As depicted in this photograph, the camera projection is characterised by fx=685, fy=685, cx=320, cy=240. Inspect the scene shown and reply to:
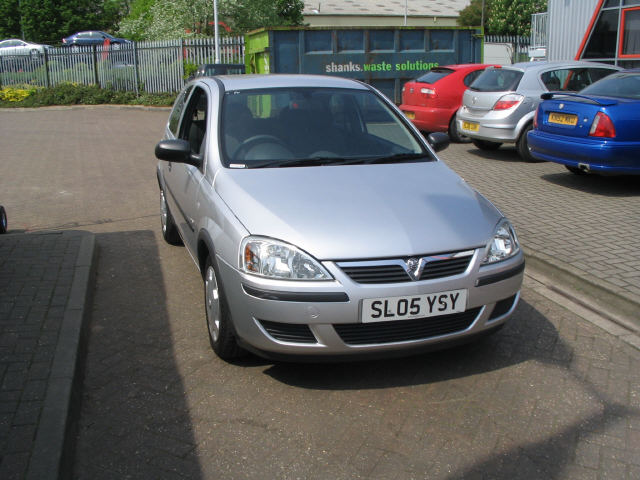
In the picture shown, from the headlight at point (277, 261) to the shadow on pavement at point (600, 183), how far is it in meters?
5.97

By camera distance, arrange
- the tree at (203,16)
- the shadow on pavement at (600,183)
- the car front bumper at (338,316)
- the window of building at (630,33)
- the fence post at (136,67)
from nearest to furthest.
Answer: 1. the car front bumper at (338,316)
2. the shadow on pavement at (600,183)
3. the window of building at (630,33)
4. the fence post at (136,67)
5. the tree at (203,16)

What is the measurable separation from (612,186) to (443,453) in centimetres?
669

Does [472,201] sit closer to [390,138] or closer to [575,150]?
[390,138]

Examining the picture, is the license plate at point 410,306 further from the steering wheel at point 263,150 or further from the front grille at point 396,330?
the steering wheel at point 263,150

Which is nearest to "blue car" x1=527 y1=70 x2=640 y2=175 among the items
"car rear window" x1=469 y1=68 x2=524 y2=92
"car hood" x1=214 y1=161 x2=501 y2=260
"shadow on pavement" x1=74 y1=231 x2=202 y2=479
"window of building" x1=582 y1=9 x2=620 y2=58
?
"car rear window" x1=469 y1=68 x2=524 y2=92

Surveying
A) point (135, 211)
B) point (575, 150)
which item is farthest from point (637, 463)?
point (135, 211)

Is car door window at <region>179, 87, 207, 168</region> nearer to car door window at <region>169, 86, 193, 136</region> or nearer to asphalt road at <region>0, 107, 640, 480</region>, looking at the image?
car door window at <region>169, 86, 193, 136</region>

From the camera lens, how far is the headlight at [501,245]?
385 centimetres

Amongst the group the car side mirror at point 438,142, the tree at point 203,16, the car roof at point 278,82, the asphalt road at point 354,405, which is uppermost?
the tree at point 203,16

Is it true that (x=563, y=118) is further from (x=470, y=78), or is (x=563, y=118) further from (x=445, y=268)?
(x=445, y=268)

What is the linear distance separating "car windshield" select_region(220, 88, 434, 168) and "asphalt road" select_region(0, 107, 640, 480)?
1286mm

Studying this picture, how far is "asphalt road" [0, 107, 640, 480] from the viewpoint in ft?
10.4

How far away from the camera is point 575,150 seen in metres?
8.41

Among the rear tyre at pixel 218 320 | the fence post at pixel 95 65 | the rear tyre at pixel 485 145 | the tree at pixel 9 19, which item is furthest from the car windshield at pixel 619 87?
the tree at pixel 9 19
